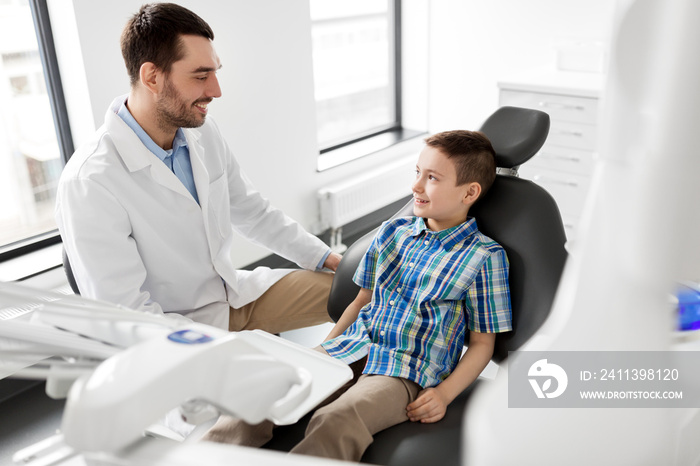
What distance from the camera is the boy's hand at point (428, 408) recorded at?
1334mm

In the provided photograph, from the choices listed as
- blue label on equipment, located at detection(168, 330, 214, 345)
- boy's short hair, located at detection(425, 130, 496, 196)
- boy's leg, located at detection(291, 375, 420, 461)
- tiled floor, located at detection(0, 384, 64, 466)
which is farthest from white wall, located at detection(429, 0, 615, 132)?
blue label on equipment, located at detection(168, 330, 214, 345)

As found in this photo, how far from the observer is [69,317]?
2.22 ft

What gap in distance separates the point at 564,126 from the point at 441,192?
1455mm

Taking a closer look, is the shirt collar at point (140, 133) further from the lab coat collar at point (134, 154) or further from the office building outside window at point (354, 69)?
the office building outside window at point (354, 69)

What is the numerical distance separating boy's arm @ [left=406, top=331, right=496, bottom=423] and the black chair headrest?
42 cm

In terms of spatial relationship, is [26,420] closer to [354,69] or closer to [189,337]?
[189,337]

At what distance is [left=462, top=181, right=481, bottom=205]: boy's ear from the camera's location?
4.92 ft

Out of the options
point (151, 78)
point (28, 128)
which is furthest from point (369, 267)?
point (28, 128)

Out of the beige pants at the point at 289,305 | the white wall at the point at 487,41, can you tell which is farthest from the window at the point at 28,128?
the white wall at the point at 487,41

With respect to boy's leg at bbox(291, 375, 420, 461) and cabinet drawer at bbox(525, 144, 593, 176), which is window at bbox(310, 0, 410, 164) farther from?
boy's leg at bbox(291, 375, 420, 461)

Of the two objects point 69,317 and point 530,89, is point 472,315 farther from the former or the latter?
point 530,89

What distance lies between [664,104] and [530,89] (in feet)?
8.46

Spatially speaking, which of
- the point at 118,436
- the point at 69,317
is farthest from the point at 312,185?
the point at 118,436

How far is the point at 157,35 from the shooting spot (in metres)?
1.61
